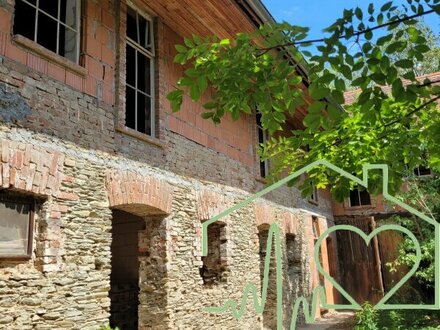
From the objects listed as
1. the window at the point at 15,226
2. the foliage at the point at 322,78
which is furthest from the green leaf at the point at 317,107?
the window at the point at 15,226

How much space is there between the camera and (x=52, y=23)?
17.1ft

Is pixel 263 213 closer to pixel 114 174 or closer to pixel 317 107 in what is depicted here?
pixel 114 174

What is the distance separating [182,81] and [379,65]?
3.58 feet

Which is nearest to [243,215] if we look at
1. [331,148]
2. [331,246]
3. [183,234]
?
[183,234]

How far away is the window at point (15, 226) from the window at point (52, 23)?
1.87 meters

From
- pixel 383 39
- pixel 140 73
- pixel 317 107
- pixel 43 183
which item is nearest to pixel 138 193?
pixel 43 183

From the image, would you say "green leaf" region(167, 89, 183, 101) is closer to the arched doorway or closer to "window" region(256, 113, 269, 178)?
the arched doorway

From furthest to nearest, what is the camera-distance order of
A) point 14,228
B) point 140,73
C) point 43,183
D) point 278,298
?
point 140,73, point 43,183, point 14,228, point 278,298

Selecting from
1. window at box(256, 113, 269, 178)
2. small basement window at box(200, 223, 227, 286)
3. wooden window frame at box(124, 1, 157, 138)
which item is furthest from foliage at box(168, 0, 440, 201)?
window at box(256, 113, 269, 178)

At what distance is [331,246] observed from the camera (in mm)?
14492

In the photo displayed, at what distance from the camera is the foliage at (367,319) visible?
29.3 ft

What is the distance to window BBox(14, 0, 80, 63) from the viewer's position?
501 centimetres

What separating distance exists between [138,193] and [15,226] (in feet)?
5.68

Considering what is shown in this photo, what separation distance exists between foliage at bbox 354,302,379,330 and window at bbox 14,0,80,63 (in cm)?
736
